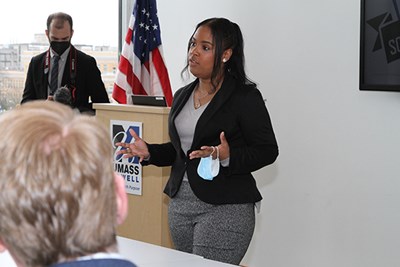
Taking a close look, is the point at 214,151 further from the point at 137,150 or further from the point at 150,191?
the point at 150,191

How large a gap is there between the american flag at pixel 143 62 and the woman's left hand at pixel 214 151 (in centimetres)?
209

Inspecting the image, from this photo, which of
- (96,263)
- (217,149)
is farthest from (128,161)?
(96,263)

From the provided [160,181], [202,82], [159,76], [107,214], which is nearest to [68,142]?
[107,214]

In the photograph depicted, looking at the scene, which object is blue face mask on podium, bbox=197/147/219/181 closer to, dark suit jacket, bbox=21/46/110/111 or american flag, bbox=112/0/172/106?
american flag, bbox=112/0/172/106

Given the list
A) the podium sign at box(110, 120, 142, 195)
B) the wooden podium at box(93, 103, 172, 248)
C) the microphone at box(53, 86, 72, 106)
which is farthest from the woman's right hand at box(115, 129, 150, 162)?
the microphone at box(53, 86, 72, 106)

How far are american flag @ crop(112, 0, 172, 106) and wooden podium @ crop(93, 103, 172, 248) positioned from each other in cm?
59

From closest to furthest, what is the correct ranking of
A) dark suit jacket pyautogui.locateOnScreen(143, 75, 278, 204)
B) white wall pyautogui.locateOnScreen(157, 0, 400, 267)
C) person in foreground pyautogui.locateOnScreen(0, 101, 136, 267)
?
person in foreground pyautogui.locateOnScreen(0, 101, 136, 267)
dark suit jacket pyautogui.locateOnScreen(143, 75, 278, 204)
white wall pyautogui.locateOnScreen(157, 0, 400, 267)

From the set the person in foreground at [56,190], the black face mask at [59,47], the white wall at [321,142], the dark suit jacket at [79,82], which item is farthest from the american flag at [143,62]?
the person in foreground at [56,190]

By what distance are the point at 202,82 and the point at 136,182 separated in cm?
136

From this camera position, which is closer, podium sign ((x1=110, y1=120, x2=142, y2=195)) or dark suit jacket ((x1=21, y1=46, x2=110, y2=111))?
podium sign ((x1=110, y1=120, x2=142, y2=195))

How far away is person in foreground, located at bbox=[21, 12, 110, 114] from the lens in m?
4.96

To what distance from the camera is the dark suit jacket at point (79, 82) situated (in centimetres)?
499

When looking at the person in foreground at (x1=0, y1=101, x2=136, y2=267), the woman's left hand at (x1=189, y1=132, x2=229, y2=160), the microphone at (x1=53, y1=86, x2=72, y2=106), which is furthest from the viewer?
the microphone at (x1=53, y1=86, x2=72, y2=106)

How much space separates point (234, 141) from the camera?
3.03 meters
